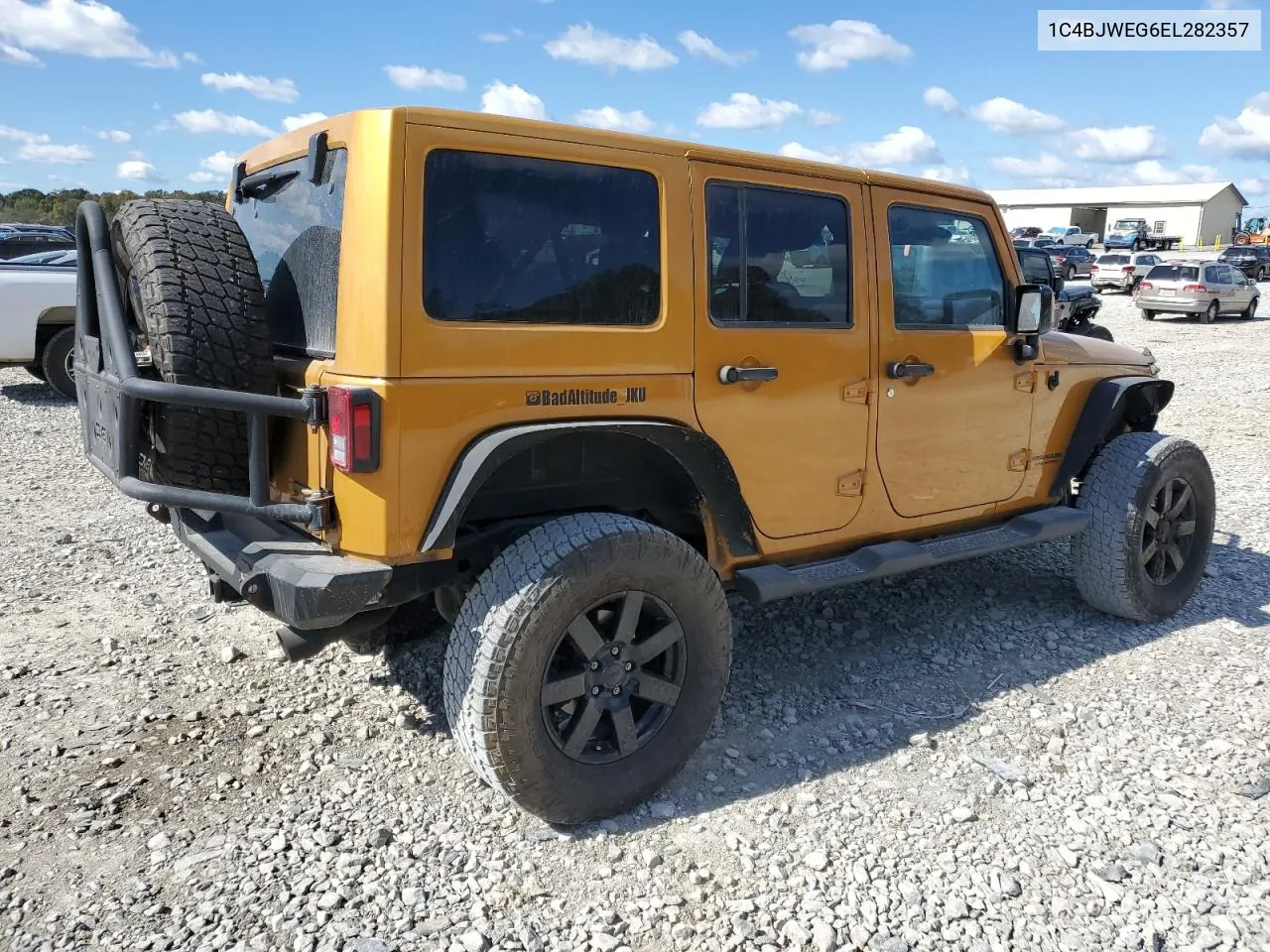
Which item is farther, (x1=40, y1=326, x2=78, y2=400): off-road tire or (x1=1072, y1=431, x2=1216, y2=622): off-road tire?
(x1=40, y1=326, x2=78, y2=400): off-road tire

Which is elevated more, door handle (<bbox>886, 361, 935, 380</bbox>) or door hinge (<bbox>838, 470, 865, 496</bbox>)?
door handle (<bbox>886, 361, 935, 380</bbox>)

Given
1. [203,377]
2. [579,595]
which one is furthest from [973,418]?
[203,377]

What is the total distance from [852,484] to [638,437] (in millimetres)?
1038

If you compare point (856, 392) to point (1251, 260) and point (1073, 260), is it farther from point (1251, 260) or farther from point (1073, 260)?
point (1251, 260)

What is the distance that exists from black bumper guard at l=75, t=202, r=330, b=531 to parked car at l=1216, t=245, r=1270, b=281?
4582cm

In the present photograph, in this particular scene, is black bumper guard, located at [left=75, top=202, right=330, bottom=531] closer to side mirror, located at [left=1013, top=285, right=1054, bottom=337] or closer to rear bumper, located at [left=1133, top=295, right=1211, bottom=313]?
side mirror, located at [left=1013, top=285, right=1054, bottom=337]

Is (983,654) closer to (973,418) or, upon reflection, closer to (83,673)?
(973,418)

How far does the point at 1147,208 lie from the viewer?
233ft

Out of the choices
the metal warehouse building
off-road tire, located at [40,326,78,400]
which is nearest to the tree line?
off-road tire, located at [40,326,78,400]

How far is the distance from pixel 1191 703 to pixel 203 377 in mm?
3893

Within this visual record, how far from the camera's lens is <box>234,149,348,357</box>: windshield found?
2.78 meters

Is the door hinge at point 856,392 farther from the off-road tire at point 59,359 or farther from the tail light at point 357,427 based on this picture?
the off-road tire at point 59,359

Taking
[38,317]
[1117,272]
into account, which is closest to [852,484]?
[38,317]

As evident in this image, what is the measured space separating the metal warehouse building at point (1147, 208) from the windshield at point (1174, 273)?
164 ft
